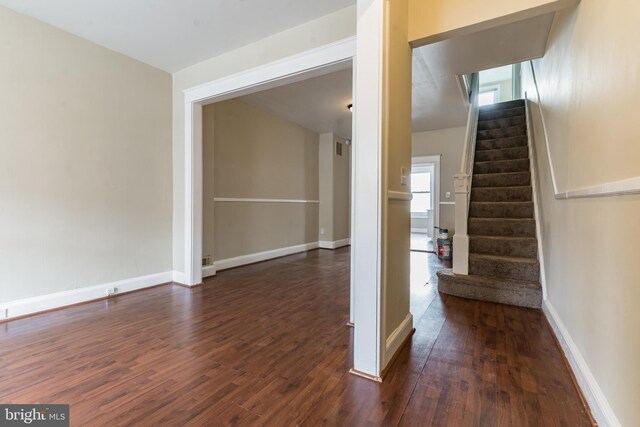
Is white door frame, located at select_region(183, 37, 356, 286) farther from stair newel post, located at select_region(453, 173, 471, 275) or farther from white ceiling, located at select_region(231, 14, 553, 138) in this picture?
stair newel post, located at select_region(453, 173, 471, 275)

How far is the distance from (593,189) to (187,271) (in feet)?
11.7

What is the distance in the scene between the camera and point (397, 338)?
74.9 inches

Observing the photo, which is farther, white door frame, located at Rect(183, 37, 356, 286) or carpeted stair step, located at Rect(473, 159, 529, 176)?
carpeted stair step, located at Rect(473, 159, 529, 176)

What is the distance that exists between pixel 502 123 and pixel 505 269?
3.03 meters

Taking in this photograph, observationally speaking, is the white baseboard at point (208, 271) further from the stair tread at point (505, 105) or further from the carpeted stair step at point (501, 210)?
the stair tread at point (505, 105)

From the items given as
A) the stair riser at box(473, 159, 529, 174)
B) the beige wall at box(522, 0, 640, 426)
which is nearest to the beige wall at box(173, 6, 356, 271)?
the beige wall at box(522, 0, 640, 426)

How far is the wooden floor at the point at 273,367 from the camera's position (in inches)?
53.0

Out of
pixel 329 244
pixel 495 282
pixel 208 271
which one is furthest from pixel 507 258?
pixel 329 244

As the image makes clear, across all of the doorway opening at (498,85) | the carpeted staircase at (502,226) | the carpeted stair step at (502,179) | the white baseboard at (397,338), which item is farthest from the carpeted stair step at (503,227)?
the doorway opening at (498,85)

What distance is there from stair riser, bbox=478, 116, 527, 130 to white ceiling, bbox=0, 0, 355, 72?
3761 mm

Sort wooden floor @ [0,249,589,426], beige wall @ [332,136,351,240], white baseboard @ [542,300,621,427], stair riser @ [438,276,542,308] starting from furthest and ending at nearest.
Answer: beige wall @ [332,136,351,240] → stair riser @ [438,276,542,308] → wooden floor @ [0,249,589,426] → white baseboard @ [542,300,621,427]

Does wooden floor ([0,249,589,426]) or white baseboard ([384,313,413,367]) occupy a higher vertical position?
white baseboard ([384,313,413,367])

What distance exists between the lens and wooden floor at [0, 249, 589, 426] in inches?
53.0

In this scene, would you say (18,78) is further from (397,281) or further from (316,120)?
(316,120)
